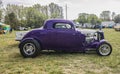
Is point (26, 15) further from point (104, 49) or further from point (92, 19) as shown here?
point (104, 49)

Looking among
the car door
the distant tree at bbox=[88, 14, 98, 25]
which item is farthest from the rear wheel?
the distant tree at bbox=[88, 14, 98, 25]

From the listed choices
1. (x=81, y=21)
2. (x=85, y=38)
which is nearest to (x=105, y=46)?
(x=85, y=38)

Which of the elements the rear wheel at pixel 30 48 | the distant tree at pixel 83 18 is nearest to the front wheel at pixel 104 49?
the rear wheel at pixel 30 48

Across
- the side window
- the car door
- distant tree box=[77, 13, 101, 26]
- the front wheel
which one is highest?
distant tree box=[77, 13, 101, 26]

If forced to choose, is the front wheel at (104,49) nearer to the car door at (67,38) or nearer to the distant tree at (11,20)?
the car door at (67,38)

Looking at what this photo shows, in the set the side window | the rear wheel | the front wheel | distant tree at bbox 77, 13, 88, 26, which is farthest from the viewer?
distant tree at bbox 77, 13, 88, 26

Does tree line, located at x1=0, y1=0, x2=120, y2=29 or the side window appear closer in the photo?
the side window

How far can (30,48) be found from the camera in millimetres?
8461

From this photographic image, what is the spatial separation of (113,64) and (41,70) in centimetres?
251

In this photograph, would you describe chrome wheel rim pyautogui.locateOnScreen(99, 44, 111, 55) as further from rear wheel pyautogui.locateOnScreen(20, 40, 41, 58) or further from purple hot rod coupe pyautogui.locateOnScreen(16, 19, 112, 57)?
rear wheel pyautogui.locateOnScreen(20, 40, 41, 58)

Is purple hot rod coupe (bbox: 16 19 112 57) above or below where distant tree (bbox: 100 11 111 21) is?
below

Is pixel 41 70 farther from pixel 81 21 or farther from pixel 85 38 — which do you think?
pixel 81 21

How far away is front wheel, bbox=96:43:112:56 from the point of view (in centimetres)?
876

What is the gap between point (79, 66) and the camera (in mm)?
6812
